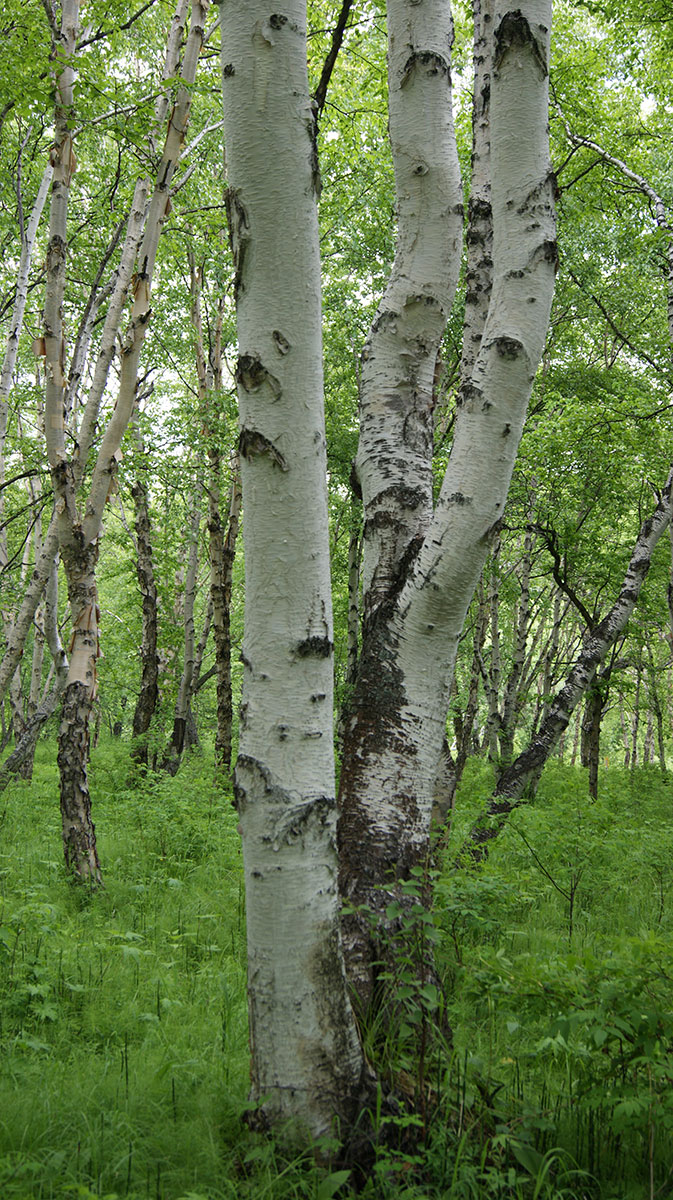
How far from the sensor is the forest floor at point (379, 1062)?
2.04m

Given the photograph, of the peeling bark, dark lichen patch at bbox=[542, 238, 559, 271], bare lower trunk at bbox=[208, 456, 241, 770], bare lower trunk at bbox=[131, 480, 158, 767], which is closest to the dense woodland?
dark lichen patch at bbox=[542, 238, 559, 271]

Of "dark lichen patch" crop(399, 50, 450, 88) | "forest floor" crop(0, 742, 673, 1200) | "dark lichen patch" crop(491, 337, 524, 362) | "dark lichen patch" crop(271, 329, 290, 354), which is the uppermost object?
"dark lichen patch" crop(399, 50, 450, 88)

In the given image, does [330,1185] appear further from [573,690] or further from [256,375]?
[573,690]

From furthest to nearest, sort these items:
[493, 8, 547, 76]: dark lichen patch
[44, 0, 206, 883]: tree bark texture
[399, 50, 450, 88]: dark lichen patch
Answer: [44, 0, 206, 883]: tree bark texture → [399, 50, 450, 88]: dark lichen patch → [493, 8, 547, 76]: dark lichen patch

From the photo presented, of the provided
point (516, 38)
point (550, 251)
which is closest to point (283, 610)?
point (550, 251)

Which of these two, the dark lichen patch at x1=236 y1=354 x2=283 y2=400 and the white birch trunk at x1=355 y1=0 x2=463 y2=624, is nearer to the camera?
the dark lichen patch at x1=236 y1=354 x2=283 y2=400

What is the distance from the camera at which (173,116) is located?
17.6 ft

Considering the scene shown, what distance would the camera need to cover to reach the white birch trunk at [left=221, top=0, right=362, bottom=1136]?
1.98m

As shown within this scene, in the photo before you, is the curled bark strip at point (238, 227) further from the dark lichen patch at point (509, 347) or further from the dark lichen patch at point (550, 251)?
the dark lichen patch at point (550, 251)

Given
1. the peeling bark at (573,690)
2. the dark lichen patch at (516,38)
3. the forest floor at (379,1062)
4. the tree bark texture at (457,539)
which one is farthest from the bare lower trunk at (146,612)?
the dark lichen patch at (516,38)

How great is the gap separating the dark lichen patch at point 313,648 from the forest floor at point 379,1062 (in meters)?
0.98

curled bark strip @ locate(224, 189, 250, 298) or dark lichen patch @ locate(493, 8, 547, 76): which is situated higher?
dark lichen patch @ locate(493, 8, 547, 76)

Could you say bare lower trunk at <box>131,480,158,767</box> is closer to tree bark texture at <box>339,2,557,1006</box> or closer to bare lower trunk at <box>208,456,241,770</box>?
bare lower trunk at <box>208,456,241,770</box>

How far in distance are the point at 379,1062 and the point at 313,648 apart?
4.24 ft
